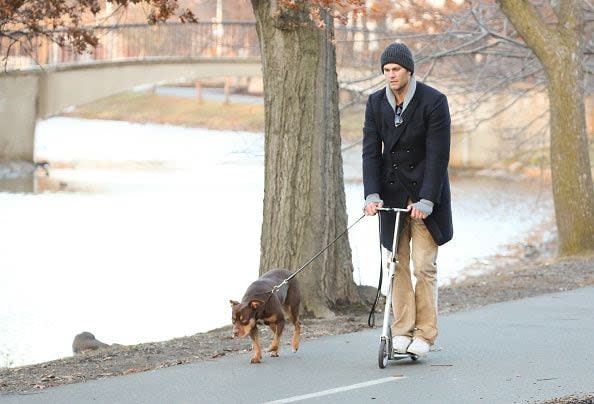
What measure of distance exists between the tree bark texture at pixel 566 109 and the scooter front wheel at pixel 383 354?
10.7m

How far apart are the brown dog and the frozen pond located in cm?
537

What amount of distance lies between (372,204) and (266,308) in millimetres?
1028

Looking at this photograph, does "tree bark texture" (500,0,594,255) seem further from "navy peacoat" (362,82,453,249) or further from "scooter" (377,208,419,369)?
"scooter" (377,208,419,369)

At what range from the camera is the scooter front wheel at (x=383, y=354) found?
8.37m

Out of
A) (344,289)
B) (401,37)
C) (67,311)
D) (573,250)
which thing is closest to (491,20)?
(401,37)

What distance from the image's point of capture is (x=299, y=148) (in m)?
12.0

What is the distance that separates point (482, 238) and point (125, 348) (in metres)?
20.1


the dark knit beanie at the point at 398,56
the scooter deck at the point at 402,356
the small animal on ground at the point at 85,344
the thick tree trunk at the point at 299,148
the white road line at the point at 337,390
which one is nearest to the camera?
the white road line at the point at 337,390

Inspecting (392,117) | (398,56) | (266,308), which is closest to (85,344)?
(266,308)

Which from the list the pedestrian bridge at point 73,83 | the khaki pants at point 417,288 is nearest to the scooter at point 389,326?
the khaki pants at point 417,288

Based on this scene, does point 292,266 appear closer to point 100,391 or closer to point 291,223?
point 291,223

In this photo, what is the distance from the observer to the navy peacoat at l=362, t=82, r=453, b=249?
8266 mm

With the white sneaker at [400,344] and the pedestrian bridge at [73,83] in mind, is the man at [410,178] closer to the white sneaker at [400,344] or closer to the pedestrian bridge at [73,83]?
the white sneaker at [400,344]

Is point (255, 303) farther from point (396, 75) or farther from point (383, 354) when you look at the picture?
point (396, 75)
